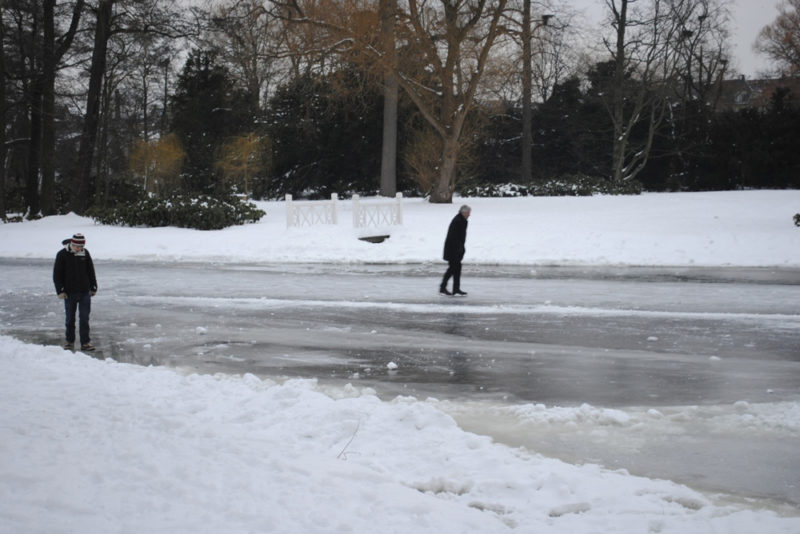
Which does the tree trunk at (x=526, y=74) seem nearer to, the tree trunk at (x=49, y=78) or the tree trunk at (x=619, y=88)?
the tree trunk at (x=619, y=88)

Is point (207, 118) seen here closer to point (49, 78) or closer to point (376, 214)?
point (49, 78)

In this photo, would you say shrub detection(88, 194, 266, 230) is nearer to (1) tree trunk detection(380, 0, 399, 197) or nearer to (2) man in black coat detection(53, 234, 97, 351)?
Result: (1) tree trunk detection(380, 0, 399, 197)

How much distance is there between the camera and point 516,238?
23.7 m

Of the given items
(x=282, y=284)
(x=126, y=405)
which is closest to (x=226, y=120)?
(x=282, y=284)

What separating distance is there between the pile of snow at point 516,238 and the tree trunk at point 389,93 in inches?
141

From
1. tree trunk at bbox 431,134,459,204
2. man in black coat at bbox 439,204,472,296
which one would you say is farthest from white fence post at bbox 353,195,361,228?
man in black coat at bbox 439,204,472,296

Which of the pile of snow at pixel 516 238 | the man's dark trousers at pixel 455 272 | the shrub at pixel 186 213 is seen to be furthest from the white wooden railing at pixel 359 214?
the man's dark trousers at pixel 455 272

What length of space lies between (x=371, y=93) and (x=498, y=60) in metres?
12.2

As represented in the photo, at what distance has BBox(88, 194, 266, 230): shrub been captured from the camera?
2767 cm

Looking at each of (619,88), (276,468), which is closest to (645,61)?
(619,88)

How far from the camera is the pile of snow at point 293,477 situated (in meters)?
4.67

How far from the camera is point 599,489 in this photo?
5.47m

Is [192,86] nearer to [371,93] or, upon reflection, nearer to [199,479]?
[371,93]

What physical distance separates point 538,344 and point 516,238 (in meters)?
13.4
